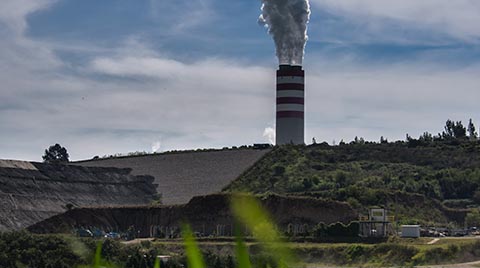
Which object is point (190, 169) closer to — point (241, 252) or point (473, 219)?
point (473, 219)

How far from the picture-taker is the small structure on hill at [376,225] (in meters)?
57.3

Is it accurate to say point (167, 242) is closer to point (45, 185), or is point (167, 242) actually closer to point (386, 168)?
point (45, 185)

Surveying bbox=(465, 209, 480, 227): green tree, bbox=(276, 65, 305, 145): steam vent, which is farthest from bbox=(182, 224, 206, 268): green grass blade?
bbox=(276, 65, 305, 145): steam vent

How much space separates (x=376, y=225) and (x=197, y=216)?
14.3 metres

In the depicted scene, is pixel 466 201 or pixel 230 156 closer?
pixel 466 201

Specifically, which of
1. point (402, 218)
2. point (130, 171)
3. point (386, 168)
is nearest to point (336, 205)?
point (402, 218)

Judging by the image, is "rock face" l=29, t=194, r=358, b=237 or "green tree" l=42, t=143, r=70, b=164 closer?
"rock face" l=29, t=194, r=358, b=237

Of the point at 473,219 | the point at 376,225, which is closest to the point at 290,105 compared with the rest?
the point at 473,219

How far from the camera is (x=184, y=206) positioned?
2731 inches

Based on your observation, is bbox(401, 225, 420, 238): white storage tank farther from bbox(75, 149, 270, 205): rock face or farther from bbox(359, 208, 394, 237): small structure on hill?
bbox(75, 149, 270, 205): rock face

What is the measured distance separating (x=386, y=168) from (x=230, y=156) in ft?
53.7

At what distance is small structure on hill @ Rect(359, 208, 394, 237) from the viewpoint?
57.3 m

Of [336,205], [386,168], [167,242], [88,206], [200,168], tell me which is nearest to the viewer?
[167,242]

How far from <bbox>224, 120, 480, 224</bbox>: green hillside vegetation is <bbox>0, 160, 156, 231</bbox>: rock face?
29.5ft
